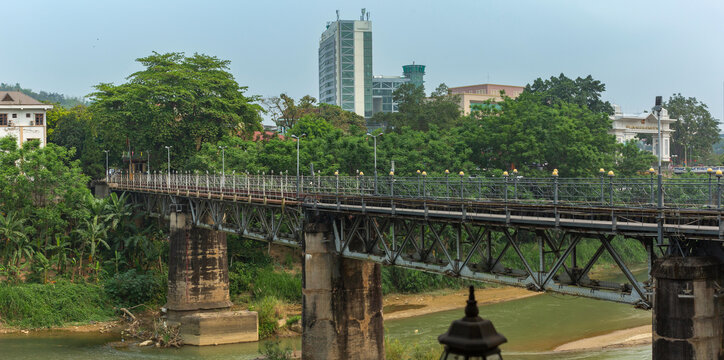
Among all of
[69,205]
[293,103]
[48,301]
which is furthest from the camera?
[293,103]

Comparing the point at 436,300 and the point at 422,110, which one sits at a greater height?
the point at 422,110

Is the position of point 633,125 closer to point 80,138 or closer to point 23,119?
point 80,138

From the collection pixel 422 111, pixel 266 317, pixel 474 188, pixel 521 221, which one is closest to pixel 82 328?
pixel 266 317

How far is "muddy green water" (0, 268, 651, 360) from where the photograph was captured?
43125 mm

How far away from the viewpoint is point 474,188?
50.0 m

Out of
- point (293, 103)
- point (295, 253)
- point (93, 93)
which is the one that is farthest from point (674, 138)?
point (93, 93)

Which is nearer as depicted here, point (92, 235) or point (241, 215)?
point (241, 215)

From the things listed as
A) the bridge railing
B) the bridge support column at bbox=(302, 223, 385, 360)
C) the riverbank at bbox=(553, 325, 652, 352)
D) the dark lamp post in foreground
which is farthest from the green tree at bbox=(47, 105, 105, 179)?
the dark lamp post in foreground

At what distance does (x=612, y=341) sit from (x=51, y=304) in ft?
115

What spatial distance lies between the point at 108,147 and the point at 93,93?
352 inches

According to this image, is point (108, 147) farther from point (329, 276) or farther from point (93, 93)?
point (329, 276)

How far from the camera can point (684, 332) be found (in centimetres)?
2000

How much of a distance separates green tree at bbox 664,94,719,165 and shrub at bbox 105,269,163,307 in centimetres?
8152

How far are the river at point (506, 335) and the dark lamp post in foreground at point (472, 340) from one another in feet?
112
